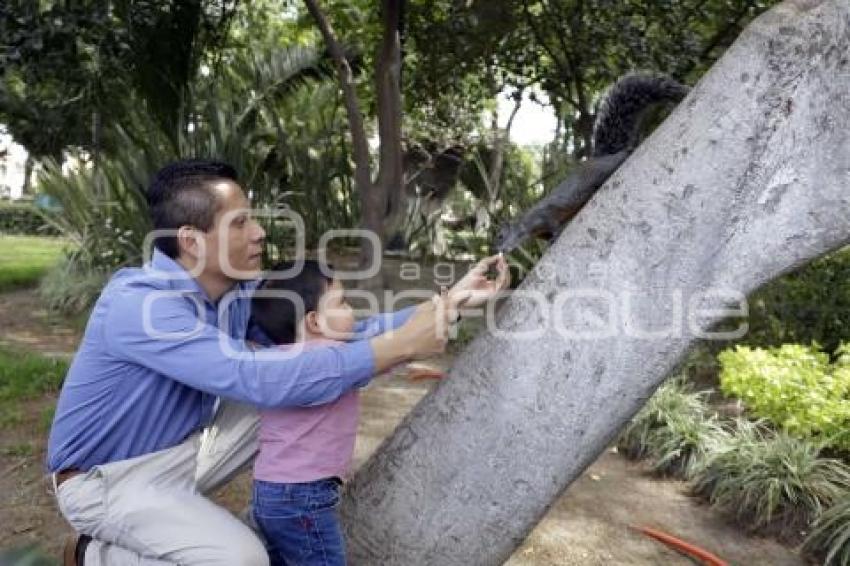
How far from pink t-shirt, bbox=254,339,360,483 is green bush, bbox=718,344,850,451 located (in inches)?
107

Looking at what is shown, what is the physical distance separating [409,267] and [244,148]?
2.45 m

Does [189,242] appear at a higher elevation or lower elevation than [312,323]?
higher

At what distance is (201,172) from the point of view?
1776 mm

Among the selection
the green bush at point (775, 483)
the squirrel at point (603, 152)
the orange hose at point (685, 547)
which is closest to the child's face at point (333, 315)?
the squirrel at point (603, 152)

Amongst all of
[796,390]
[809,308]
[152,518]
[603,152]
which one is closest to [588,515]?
[796,390]

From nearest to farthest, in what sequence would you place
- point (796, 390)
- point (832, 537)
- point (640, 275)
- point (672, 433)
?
point (640, 275)
point (832, 537)
point (796, 390)
point (672, 433)

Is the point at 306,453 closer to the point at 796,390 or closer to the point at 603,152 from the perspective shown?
the point at 603,152

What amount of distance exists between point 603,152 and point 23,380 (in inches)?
159

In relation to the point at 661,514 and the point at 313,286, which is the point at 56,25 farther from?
the point at 661,514

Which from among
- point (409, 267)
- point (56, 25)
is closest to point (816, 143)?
point (56, 25)

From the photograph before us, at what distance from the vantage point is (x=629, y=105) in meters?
2.61

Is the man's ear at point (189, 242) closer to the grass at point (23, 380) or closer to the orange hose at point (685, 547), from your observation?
the orange hose at point (685, 547)

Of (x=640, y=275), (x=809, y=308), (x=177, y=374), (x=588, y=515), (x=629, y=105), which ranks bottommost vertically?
(x=588, y=515)

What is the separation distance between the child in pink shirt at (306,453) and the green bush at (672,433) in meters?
2.46
